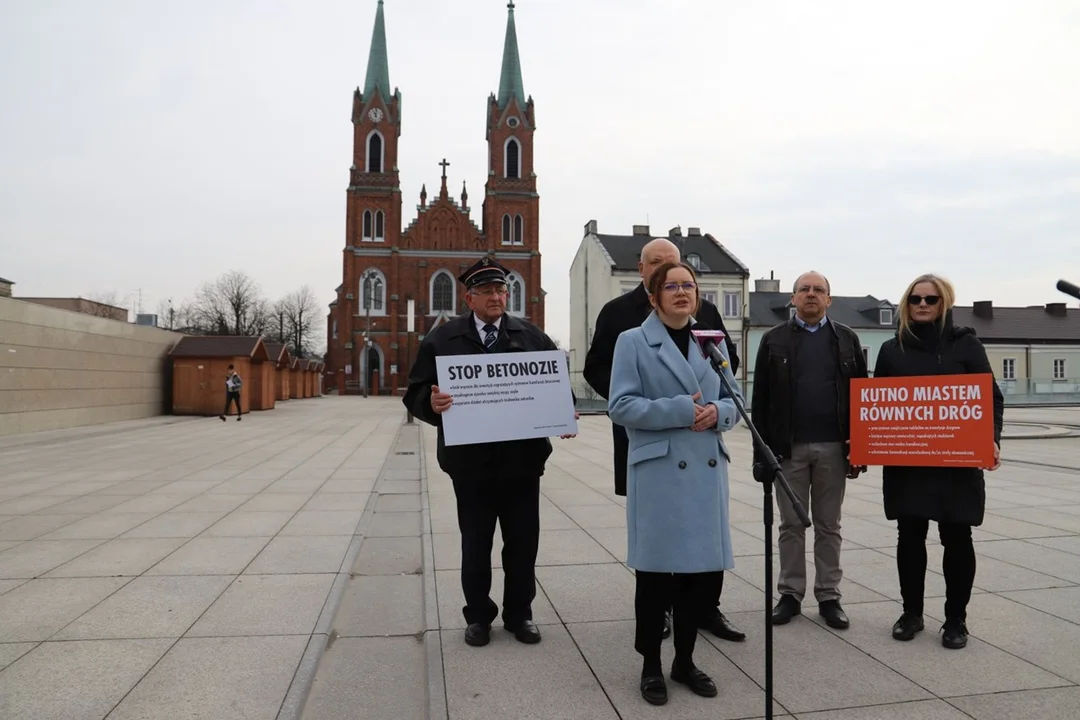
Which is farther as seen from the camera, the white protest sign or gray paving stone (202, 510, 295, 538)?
gray paving stone (202, 510, 295, 538)

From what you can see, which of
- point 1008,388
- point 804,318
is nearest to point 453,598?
point 804,318

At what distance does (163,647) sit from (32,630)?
2.98ft

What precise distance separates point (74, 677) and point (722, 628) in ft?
10.9

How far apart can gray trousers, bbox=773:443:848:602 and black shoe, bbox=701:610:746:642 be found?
1.79ft

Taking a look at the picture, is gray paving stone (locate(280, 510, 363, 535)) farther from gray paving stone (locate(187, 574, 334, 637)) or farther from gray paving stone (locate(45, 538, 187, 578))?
gray paving stone (locate(187, 574, 334, 637))

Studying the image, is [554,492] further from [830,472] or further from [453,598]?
[830,472]

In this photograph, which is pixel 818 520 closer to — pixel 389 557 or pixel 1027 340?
pixel 389 557

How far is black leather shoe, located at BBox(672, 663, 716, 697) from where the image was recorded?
3.19 metres

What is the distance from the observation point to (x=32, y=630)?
402 cm

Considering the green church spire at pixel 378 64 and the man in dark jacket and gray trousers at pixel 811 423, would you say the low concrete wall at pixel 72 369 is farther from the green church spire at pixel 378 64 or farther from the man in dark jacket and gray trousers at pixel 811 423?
the green church spire at pixel 378 64

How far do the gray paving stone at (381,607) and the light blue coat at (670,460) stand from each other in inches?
69.9

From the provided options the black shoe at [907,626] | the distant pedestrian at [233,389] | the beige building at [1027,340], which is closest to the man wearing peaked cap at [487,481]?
the black shoe at [907,626]

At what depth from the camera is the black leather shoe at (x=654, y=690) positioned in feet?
10.3

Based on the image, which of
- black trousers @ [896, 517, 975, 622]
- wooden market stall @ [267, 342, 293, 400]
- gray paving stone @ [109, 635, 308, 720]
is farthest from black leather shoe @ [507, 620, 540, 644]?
wooden market stall @ [267, 342, 293, 400]
